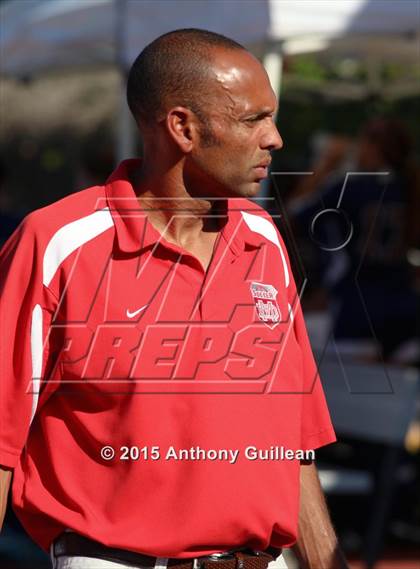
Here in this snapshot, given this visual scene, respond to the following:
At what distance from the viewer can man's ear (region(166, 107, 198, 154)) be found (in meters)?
2.63

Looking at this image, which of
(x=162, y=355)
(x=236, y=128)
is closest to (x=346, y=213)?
(x=236, y=128)

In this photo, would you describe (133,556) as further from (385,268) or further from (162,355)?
(385,268)

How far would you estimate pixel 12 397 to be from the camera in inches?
99.9

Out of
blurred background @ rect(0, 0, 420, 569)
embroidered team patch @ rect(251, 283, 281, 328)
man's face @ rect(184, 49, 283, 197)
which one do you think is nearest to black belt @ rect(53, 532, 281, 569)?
embroidered team patch @ rect(251, 283, 281, 328)

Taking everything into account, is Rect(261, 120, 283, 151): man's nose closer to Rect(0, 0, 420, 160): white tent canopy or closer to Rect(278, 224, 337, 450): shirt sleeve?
Rect(278, 224, 337, 450): shirt sleeve

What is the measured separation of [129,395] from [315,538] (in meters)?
0.61

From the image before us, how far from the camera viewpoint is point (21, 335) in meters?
2.53

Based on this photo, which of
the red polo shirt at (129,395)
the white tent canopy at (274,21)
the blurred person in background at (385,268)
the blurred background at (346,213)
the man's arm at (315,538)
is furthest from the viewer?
the blurred person in background at (385,268)

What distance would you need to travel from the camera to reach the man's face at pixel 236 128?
2611mm

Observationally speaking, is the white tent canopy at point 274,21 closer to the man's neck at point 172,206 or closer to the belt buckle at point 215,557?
the man's neck at point 172,206

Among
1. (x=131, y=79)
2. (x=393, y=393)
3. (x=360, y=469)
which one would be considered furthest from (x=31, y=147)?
(x=131, y=79)

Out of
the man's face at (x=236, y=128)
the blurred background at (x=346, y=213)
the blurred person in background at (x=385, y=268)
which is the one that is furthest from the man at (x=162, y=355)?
the blurred person in background at (x=385, y=268)

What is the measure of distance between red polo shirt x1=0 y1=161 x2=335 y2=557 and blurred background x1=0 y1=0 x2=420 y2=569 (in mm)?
1176

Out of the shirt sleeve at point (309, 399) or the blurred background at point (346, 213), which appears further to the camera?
the blurred background at point (346, 213)
